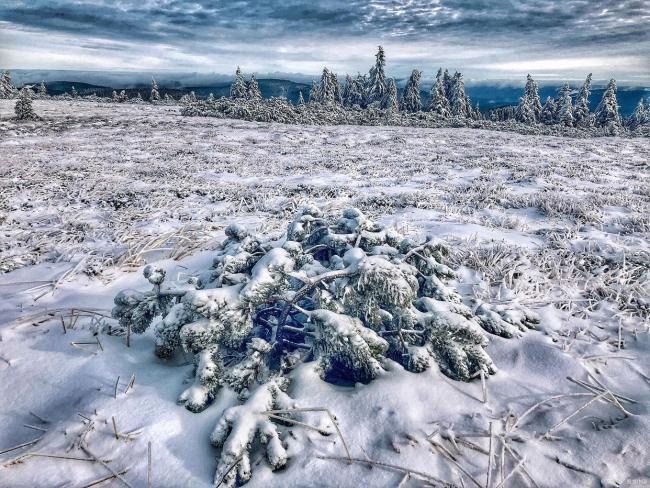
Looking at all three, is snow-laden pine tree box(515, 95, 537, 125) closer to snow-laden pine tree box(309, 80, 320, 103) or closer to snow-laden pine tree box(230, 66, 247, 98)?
snow-laden pine tree box(309, 80, 320, 103)

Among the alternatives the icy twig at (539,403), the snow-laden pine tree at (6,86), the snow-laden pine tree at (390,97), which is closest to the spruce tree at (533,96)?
the snow-laden pine tree at (390,97)

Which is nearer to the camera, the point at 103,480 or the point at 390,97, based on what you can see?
the point at 103,480

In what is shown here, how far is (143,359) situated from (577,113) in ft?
210

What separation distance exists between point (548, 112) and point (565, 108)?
6.46 m

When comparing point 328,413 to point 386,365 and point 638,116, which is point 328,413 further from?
point 638,116

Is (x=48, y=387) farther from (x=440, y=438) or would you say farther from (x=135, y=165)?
(x=135, y=165)

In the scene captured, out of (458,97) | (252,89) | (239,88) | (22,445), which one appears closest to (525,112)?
(458,97)

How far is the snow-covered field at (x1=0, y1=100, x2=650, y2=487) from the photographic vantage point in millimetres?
1863

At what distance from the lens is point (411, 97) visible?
56.0 metres

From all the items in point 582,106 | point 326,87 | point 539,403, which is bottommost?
point 539,403

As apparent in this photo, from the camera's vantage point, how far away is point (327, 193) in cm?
841

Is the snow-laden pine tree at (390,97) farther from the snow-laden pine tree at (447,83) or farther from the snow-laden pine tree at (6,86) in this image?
the snow-laden pine tree at (6,86)

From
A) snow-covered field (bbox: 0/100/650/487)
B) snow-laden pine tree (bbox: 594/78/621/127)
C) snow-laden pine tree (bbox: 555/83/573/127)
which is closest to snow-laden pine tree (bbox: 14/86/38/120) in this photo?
snow-covered field (bbox: 0/100/650/487)

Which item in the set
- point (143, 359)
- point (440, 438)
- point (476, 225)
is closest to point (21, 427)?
point (143, 359)
